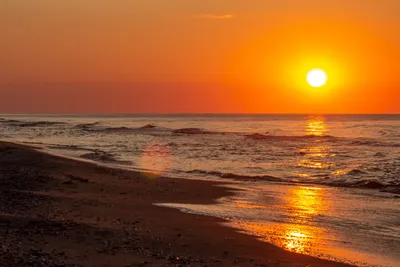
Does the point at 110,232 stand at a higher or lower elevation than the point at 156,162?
lower

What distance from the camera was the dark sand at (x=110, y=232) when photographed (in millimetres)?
7559

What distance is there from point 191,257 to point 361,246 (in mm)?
3741

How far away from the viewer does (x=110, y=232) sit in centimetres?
915

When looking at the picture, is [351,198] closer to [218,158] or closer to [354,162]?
[354,162]

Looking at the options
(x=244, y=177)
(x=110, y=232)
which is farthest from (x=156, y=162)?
(x=110, y=232)

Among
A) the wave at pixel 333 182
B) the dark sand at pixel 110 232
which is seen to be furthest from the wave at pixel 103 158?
the dark sand at pixel 110 232

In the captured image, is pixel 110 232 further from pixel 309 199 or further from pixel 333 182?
pixel 333 182

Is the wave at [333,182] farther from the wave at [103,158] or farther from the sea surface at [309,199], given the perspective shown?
the wave at [103,158]

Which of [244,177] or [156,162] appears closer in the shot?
[244,177]

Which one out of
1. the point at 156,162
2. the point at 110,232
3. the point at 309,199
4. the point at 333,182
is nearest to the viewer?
the point at 110,232

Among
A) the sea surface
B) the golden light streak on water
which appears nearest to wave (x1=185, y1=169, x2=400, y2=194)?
the sea surface

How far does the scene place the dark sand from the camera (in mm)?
7559

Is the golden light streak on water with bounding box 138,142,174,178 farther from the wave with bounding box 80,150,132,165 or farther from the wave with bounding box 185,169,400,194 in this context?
the wave with bounding box 185,169,400,194

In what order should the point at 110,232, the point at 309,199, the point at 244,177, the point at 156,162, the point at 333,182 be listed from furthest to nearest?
the point at 156,162, the point at 244,177, the point at 333,182, the point at 309,199, the point at 110,232
